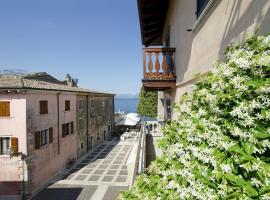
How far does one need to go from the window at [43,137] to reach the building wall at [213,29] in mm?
15826

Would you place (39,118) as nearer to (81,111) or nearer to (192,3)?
(81,111)

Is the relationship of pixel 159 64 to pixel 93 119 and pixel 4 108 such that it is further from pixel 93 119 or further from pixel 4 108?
pixel 93 119

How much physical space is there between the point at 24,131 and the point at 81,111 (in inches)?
503

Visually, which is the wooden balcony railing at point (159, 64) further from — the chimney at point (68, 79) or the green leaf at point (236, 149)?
the chimney at point (68, 79)

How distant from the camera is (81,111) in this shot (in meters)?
30.8

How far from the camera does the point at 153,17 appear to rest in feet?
36.8

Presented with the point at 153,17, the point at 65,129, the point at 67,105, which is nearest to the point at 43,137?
the point at 65,129

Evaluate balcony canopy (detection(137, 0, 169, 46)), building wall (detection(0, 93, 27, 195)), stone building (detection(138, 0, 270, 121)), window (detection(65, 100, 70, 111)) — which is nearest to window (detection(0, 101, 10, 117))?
building wall (detection(0, 93, 27, 195))

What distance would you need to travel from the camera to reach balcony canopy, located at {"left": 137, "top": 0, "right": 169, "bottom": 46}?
880 centimetres

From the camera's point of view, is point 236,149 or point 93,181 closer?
point 236,149

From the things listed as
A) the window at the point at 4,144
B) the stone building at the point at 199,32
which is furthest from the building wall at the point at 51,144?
the stone building at the point at 199,32

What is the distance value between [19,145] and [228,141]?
19.2 meters

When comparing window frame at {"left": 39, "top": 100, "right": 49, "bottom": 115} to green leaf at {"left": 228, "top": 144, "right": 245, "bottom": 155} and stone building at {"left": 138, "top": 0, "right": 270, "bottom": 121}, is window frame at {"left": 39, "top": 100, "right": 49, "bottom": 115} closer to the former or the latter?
stone building at {"left": 138, "top": 0, "right": 270, "bottom": 121}

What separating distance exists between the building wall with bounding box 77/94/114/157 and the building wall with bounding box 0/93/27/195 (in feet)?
37.9
